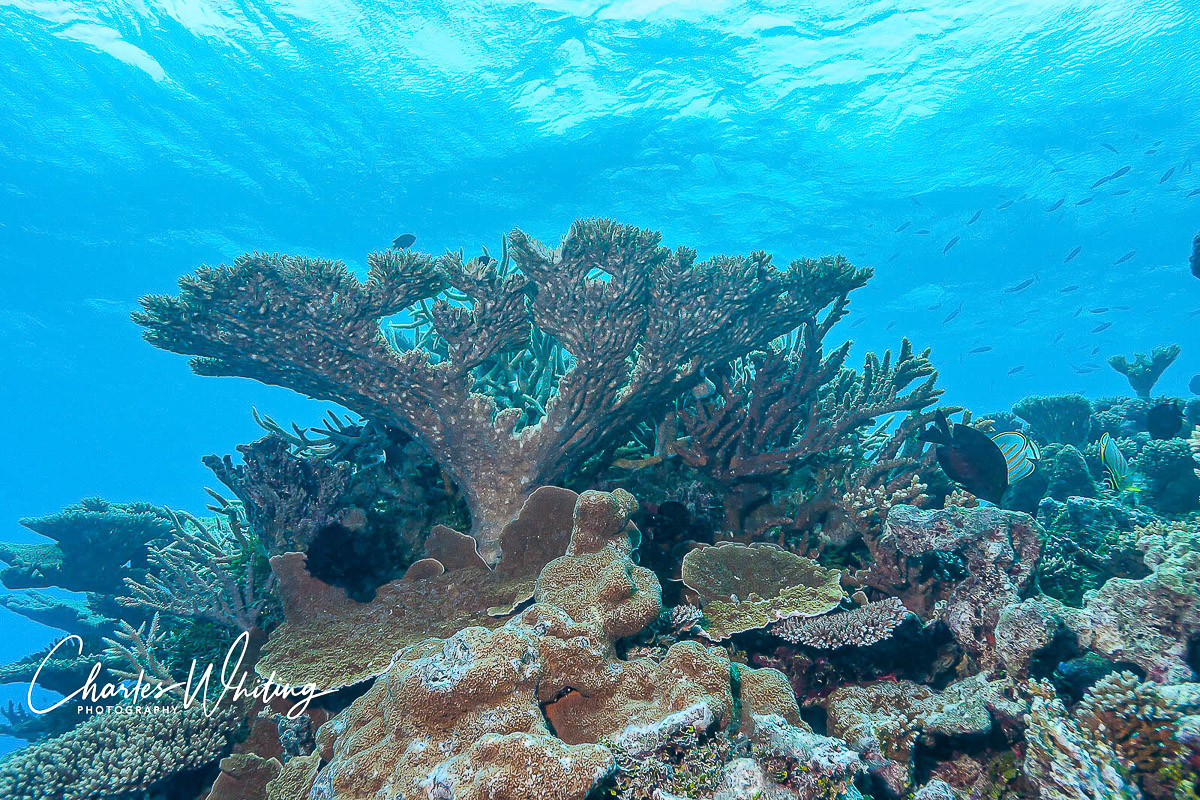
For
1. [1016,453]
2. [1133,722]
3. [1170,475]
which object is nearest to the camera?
[1133,722]

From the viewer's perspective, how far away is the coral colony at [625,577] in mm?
2225

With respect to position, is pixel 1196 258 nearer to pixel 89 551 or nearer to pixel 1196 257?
pixel 1196 257

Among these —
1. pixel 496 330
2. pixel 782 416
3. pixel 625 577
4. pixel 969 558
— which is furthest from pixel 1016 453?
pixel 496 330

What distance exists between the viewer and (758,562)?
3.88m

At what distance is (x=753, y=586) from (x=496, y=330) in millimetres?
3180

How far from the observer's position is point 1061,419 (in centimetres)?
1045

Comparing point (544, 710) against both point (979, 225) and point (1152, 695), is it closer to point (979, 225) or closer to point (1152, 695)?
point (1152, 695)

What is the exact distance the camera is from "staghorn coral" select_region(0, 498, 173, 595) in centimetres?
988

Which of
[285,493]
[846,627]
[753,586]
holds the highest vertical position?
[285,493]

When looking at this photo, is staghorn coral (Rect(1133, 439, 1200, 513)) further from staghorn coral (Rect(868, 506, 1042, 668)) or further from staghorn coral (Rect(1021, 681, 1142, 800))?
staghorn coral (Rect(1021, 681, 1142, 800))

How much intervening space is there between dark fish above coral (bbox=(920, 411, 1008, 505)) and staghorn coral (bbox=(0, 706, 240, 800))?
6362 mm

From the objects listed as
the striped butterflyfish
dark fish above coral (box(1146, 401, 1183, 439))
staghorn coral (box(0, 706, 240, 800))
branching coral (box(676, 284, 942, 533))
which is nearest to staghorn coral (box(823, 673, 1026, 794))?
branching coral (box(676, 284, 942, 533))

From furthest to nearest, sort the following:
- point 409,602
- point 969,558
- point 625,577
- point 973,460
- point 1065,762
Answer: point 973,460
point 409,602
point 969,558
point 625,577
point 1065,762

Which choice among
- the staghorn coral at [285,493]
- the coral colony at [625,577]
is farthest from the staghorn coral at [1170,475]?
the staghorn coral at [285,493]
